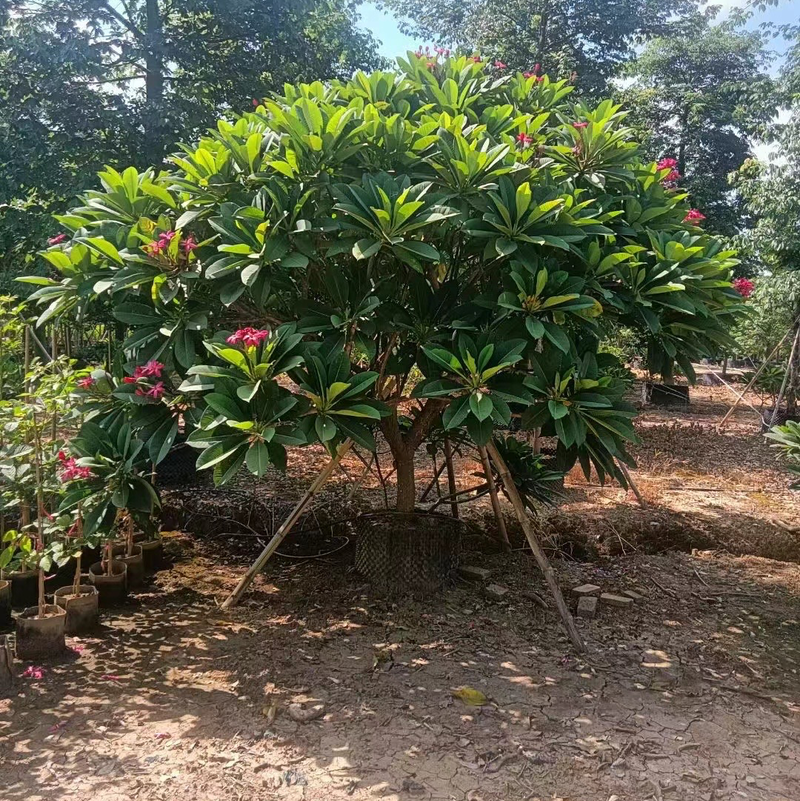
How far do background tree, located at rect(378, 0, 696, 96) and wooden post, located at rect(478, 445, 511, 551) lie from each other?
8945mm

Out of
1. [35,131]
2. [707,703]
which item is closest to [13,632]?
[707,703]

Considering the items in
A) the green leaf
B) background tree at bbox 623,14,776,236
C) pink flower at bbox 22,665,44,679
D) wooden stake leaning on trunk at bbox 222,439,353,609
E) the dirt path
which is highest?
background tree at bbox 623,14,776,236

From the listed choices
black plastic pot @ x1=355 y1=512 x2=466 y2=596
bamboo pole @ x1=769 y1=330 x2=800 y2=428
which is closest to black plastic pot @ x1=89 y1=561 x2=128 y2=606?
black plastic pot @ x1=355 y1=512 x2=466 y2=596

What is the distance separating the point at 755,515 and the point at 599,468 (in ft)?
9.24

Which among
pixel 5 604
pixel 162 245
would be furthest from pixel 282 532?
pixel 162 245

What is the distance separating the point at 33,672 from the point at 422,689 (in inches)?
56.4

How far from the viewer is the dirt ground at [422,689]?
2.04 m

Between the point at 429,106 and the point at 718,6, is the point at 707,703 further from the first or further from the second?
the point at 718,6

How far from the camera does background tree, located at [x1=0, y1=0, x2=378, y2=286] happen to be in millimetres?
6379

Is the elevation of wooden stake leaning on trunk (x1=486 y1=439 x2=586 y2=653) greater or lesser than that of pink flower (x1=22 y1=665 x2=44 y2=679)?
greater

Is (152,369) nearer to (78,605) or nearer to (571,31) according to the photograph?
(78,605)

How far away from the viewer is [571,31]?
11.2 meters

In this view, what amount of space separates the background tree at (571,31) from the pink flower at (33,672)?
10.8 meters

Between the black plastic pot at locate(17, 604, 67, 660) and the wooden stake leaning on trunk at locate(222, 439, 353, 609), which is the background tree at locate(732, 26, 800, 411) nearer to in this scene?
the wooden stake leaning on trunk at locate(222, 439, 353, 609)
